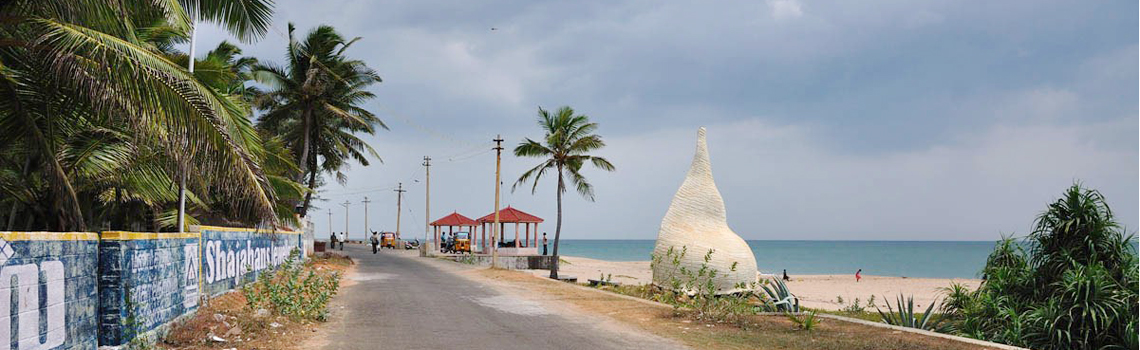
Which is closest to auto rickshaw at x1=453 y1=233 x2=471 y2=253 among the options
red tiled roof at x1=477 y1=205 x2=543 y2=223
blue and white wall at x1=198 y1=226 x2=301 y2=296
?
red tiled roof at x1=477 y1=205 x2=543 y2=223

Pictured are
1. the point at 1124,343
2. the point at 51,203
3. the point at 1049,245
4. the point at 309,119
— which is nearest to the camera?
the point at 1124,343

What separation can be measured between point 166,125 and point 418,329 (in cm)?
465

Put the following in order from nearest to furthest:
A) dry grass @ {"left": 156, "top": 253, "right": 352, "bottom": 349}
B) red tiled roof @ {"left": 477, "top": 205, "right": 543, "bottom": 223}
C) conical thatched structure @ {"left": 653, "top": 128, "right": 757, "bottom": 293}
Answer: dry grass @ {"left": 156, "top": 253, "right": 352, "bottom": 349} < conical thatched structure @ {"left": 653, "top": 128, "right": 757, "bottom": 293} < red tiled roof @ {"left": 477, "top": 205, "right": 543, "bottom": 223}

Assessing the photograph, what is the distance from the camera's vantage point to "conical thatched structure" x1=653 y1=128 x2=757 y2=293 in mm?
18688

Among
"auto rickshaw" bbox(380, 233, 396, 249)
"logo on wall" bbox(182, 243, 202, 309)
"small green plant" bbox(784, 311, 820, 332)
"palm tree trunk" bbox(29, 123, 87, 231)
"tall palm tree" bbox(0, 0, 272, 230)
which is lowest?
"auto rickshaw" bbox(380, 233, 396, 249)

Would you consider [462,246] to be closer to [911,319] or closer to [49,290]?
[911,319]

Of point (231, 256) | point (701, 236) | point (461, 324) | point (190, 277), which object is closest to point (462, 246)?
point (701, 236)

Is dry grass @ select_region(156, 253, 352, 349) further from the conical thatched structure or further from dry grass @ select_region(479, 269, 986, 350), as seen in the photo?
the conical thatched structure

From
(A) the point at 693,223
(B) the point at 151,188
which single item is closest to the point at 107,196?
(B) the point at 151,188

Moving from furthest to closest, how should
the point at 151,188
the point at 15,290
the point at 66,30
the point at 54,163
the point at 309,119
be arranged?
1. the point at 309,119
2. the point at 151,188
3. the point at 54,163
4. the point at 66,30
5. the point at 15,290

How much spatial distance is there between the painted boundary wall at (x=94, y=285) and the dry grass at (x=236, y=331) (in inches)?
8.7

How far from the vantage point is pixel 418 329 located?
11484 mm

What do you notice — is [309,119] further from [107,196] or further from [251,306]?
[251,306]

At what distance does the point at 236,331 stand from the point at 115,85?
140 inches
